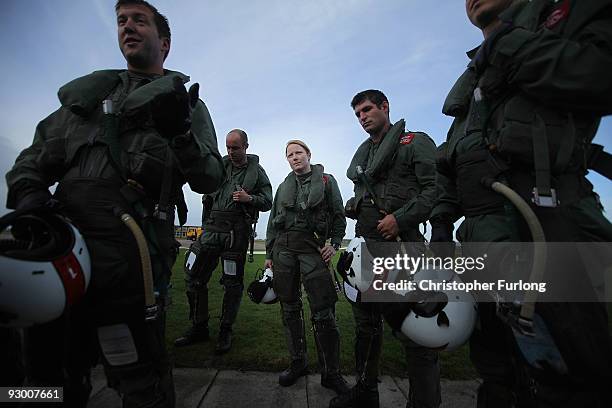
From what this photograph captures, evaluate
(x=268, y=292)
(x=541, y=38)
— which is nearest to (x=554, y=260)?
(x=541, y=38)

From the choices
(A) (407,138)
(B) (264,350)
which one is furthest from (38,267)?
(B) (264,350)

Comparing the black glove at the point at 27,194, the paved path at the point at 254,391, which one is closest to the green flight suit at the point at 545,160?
the paved path at the point at 254,391

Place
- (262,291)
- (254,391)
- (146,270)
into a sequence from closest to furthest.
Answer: (146,270)
(254,391)
(262,291)

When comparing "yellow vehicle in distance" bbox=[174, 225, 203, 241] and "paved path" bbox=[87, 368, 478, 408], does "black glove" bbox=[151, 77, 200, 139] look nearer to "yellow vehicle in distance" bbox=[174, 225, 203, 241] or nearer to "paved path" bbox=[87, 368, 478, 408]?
"yellow vehicle in distance" bbox=[174, 225, 203, 241]

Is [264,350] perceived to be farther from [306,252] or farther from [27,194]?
[27,194]

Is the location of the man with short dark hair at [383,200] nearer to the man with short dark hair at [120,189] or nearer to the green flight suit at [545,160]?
the green flight suit at [545,160]

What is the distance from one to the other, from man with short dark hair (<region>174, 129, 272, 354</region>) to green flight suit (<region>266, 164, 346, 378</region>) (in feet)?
1.83

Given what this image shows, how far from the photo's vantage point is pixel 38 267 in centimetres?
110

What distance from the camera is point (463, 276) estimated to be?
1.70m

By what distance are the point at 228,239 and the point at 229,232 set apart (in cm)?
11

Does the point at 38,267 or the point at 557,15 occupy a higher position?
the point at 557,15

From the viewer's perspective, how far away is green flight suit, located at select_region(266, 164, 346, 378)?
311 centimetres

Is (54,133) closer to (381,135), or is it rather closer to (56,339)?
(56,339)

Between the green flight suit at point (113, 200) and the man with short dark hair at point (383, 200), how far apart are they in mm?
1532
